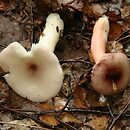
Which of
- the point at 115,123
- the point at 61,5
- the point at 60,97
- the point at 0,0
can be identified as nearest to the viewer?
the point at 115,123

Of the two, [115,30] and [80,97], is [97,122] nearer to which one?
[80,97]

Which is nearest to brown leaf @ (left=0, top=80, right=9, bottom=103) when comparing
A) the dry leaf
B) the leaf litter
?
the leaf litter

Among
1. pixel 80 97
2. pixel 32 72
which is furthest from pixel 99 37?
pixel 32 72

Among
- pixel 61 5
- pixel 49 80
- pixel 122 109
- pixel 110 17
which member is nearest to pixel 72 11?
pixel 61 5

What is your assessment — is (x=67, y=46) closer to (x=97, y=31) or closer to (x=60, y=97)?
(x=97, y=31)

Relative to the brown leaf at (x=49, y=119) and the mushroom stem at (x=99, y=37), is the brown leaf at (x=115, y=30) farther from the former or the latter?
the brown leaf at (x=49, y=119)

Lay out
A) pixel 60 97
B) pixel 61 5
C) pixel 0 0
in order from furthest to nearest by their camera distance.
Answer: pixel 0 0
pixel 61 5
pixel 60 97
